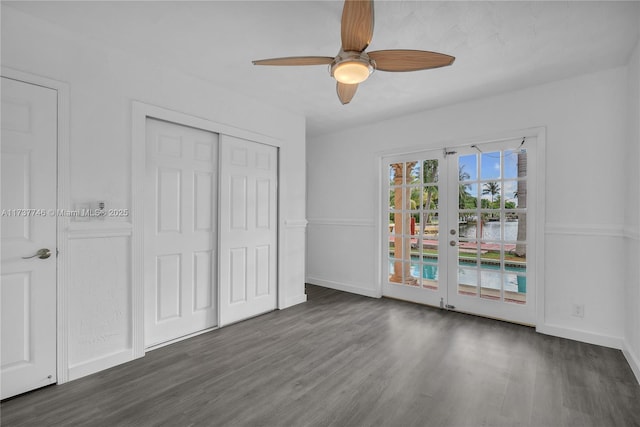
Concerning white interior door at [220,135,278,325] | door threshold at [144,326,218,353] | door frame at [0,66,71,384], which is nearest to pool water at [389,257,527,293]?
white interior door at [220,135,278,325]

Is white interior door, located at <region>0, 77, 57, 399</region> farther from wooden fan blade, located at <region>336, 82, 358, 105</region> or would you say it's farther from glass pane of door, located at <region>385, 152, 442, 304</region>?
glass pane of door, located at <region>385, 152, 442, 304</region>

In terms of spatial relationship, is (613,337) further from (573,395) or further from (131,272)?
(131,272)

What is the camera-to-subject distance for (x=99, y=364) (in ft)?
7.81

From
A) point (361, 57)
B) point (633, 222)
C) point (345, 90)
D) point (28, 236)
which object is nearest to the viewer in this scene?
point (361, 57)

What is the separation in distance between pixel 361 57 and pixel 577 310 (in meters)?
3.17

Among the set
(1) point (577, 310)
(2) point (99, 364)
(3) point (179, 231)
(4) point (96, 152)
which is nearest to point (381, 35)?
Result: (4) point (96, 152)

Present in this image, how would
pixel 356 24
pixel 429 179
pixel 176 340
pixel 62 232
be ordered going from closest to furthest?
pixel 356 24, pixel 62 232, pixel 176 340, pixel 429 179

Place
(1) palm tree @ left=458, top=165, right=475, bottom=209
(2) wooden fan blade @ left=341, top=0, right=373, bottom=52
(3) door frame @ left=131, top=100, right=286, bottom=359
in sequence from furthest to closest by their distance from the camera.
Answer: (1) palm tree @ left=458, top=165, right=475, bottom=209
(3) door frame @ left=131, top=100, right=286, bottom=359
(2) wooden fan blade @ left=341, top=0, right=373, bottom=52

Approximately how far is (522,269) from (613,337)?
0.90 m

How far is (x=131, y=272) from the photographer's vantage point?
257 cm

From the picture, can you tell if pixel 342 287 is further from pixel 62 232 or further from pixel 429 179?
pixel 62 232

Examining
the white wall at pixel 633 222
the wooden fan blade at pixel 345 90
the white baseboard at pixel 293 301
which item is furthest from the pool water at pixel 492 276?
the wooden fan blade at pixel 345 90

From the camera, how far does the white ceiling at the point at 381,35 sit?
2020 mm

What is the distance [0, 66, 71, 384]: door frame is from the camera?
2195mm
